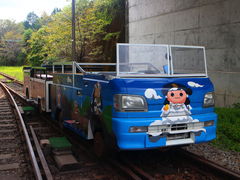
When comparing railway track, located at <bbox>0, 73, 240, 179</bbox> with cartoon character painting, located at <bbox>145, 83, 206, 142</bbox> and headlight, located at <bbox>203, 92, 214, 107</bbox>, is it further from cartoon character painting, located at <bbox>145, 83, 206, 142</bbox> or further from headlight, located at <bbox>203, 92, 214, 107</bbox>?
headlight, located at <bbox>203, 92, 214, 107</bbox>

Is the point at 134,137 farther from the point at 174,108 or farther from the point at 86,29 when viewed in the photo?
the point at 86,29

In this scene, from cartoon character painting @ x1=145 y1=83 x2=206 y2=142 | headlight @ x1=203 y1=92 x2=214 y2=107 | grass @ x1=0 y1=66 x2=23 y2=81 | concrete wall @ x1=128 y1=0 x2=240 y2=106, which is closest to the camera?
cartoon character painting @ x1=145 y1=83 x2=206 y2=142

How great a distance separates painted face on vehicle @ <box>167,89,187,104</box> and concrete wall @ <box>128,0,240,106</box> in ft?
18.4

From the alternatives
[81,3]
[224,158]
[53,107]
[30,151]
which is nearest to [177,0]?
[53,107]

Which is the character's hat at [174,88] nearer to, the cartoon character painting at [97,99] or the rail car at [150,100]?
the rail car at [150,100]

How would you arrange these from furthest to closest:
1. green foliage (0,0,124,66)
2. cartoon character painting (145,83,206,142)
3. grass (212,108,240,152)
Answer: green foliage (0,0,124,66) < grass (212,108,240,152) < cartoon character painting (145,83,206,142)

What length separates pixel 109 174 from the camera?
4855 mm

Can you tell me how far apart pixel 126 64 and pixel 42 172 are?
7.62 feet

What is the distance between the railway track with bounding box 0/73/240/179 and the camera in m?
4.72

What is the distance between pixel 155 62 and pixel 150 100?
0.92 metres

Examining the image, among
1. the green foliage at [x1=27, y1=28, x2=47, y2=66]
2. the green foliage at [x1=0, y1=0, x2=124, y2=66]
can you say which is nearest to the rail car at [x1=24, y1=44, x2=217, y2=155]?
the green foliage at [x1=0, y1=0, x2=124, y2=66]

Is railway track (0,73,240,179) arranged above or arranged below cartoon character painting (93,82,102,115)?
below

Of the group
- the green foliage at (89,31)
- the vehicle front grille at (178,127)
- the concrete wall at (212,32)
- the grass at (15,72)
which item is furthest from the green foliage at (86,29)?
the vehicle front grille at (178,127)

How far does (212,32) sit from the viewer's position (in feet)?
34.1
